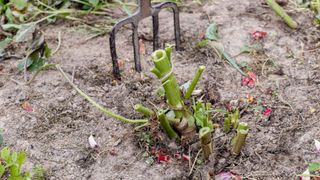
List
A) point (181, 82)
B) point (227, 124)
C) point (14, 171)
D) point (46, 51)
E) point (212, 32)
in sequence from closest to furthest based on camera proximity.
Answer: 1. point (14, 171)
2. point (227, 124)
3. point (181, 82)
4. point (46, 51)
5. point (212, 32)

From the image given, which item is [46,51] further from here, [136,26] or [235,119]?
[235,119]

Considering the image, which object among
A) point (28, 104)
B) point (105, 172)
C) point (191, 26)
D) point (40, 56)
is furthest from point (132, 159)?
point (191, 26)

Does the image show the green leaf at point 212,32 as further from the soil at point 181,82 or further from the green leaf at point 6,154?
the green leaf at point 6,154

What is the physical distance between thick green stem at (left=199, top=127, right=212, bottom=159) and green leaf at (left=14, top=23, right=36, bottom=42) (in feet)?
3.23

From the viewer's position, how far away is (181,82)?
2.29 metres

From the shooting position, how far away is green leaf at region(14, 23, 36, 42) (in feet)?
8.06

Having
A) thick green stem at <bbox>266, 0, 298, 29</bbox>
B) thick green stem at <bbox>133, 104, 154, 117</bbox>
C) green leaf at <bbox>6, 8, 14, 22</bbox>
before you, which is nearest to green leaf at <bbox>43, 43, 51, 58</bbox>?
green leaf at <bbox>6, 8, 14, 22</bbox>

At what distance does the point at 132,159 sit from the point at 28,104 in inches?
19.5

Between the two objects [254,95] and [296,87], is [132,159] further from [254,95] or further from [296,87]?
[296,87]

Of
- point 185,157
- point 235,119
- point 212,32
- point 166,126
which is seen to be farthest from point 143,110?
point 212,32

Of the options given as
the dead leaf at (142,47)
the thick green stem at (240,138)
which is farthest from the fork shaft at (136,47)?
the thick green stem at (240,138)

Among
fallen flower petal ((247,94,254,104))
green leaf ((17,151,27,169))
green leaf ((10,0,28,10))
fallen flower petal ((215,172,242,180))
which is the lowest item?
fallen flower petal ((215,172,242,180))

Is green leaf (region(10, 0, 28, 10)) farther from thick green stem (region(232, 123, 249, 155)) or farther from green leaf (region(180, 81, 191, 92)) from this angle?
thick green stem (region(232, 123, 249, 155))

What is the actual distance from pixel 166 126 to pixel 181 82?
365 mm
